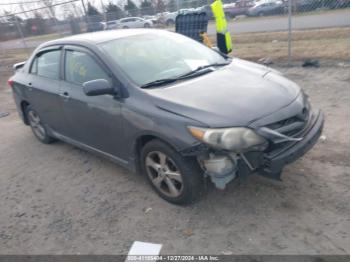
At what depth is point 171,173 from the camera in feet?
10.9

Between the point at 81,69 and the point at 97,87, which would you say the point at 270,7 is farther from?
the point at 97,87

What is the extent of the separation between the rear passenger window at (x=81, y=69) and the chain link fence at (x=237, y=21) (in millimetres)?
5266

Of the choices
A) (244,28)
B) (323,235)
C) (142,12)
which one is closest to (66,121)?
(323,235)

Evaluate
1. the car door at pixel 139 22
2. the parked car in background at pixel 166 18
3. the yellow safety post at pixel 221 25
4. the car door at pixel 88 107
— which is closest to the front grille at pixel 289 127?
the car door at pixel 88 107

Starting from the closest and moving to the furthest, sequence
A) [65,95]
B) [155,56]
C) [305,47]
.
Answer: [155,56] < [65,95] < [305,47]

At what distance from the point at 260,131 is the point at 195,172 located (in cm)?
70

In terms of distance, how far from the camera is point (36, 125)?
553 centimetres

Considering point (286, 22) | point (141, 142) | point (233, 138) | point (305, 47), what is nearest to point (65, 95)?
point (141, 142)

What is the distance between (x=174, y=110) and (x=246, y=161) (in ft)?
2.53

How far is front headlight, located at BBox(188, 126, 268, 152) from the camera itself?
2.83 metres

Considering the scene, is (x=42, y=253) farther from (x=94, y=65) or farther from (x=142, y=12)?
(x=142, y=12)

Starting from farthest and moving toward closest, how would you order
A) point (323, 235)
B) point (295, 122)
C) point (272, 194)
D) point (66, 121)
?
point (66, 121) < point (272, 194) < point (295, 122) < point (323, 235)

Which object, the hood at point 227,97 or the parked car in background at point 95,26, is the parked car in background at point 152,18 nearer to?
the parked car in background at point 95,26

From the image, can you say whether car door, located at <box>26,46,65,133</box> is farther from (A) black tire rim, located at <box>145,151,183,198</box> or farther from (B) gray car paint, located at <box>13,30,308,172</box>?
(A) black tire rim, located at <box>145,151,183,198</box>
